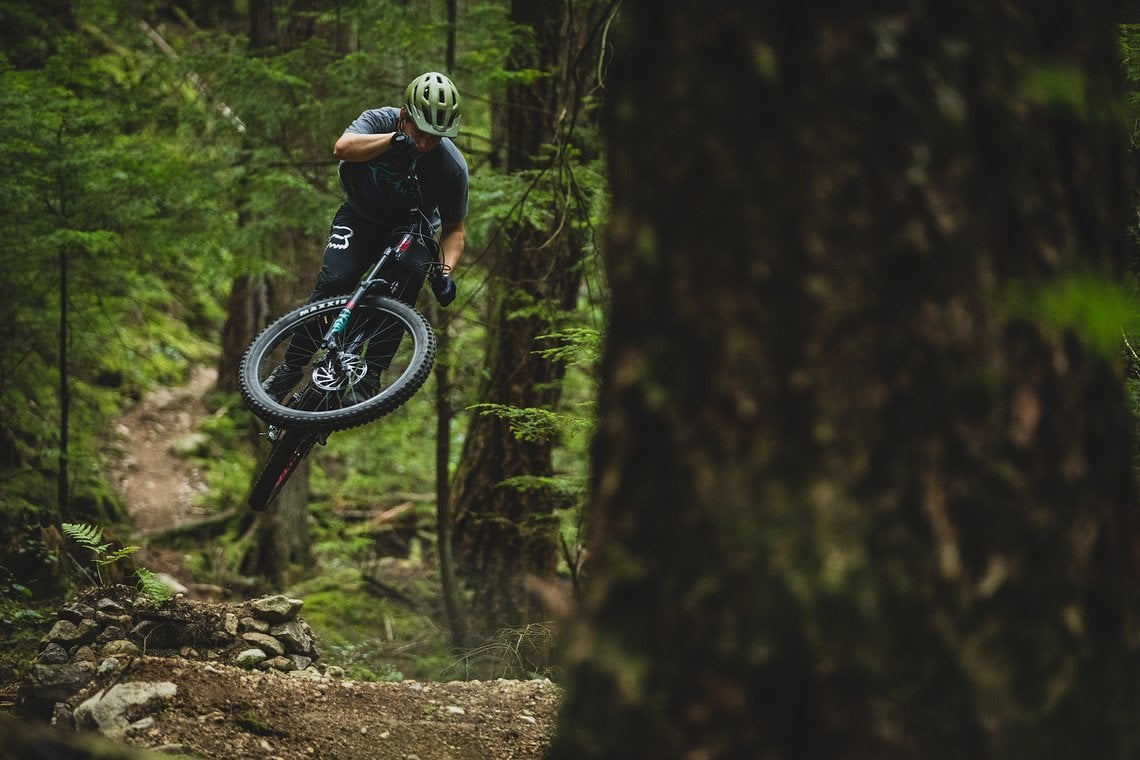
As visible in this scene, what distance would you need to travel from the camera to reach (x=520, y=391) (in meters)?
9.16

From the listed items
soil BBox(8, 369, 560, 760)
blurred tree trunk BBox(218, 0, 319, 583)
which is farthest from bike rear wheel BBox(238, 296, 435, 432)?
blurred tree trunk BBox(218, 0, 319, 583)

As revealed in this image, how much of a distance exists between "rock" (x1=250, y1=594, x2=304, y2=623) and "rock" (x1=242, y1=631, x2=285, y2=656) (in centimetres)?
15

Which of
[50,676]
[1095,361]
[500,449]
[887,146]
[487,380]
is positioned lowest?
[50,676]

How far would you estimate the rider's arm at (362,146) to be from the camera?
5422 millimetres

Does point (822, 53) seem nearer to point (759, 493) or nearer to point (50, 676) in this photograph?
point (759, 493)

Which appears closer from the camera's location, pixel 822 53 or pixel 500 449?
pixel 822 53

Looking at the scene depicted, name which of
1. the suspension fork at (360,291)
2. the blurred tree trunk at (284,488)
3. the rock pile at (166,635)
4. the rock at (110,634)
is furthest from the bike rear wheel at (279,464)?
the blurred tree trunk at (284,488)

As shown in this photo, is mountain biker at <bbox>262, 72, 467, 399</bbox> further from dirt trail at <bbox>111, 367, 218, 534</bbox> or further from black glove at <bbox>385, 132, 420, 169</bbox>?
dirt trail at <bbox>111, 367, 218, 534</bbox>

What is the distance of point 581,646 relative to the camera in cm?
164

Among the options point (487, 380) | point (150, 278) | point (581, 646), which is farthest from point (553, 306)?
point (581, 646)

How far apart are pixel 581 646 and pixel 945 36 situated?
4.16 ft

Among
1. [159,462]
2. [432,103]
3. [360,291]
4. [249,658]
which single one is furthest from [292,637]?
[159,462]

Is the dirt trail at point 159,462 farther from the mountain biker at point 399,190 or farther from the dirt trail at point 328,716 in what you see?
the dirt trail at point 328,716

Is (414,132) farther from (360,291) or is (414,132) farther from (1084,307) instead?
(1084,307)
